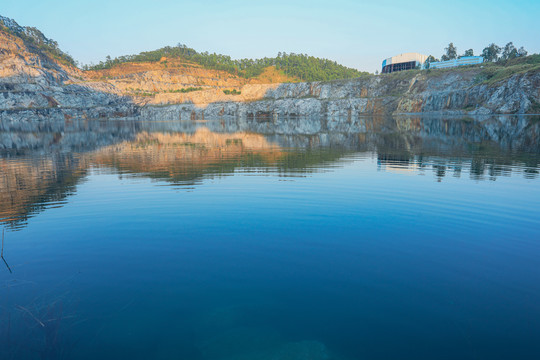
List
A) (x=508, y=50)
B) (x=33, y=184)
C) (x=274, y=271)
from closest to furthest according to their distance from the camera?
(x=274, y=271)
(x=33, y=184)
(x=508, y=50)

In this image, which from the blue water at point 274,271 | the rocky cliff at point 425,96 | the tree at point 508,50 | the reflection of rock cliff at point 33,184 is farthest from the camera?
the tree at point 508,50

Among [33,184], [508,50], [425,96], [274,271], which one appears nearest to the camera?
[274,271]

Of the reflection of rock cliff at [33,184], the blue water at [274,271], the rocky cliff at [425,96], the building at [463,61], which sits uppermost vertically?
the building at [463,61]

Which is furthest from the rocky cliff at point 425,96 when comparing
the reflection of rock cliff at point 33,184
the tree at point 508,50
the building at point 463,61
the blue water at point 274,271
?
the reflection of rock cliff at point 33,184

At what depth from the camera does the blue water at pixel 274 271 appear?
240 inches

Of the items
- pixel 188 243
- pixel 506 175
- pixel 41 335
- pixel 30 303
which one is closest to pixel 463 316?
pixel 188 243

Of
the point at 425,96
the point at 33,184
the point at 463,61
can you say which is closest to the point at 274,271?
the point at 33,184

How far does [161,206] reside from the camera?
15203 millimetres

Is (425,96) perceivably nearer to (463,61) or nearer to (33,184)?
(463,61)

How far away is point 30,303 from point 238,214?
26.3 ft

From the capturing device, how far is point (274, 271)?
8.75m

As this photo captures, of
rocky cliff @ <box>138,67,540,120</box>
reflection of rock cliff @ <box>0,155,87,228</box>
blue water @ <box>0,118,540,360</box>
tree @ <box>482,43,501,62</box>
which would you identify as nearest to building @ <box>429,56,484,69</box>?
tree @ <box>482,43,501,62</box>

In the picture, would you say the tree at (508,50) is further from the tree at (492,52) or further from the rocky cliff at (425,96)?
the rocky cliff at (425,96)

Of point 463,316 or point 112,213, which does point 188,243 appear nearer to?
point 112,213
